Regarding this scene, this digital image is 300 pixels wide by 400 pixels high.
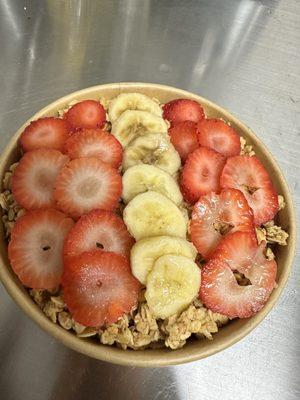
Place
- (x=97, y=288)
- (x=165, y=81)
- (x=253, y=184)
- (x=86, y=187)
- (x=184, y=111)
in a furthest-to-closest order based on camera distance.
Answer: (x=165, y=81) → (x=184, y=111) → (x=253, y=184) → (x=86, y=187) → (x=97, y=288)

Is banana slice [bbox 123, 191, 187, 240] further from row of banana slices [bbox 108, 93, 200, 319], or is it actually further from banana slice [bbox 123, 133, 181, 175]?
banana slice [bbox 123, 133, 181, 175]

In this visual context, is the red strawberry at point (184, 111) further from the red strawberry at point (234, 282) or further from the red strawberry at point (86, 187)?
the red strawberry at point (234, 282)

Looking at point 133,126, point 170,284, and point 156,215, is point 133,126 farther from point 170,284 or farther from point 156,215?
point 170,284

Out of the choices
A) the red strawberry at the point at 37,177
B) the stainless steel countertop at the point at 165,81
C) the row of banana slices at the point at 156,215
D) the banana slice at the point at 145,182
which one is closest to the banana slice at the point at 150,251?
the row of banana slices at the point at 156,215

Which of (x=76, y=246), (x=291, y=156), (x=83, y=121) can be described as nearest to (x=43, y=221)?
(x=76, y=246)

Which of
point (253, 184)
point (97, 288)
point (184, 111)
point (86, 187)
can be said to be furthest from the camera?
point (184, 111)

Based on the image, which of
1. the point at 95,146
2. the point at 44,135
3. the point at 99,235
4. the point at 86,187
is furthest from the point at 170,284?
the point at 44,135

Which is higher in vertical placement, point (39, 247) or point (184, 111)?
point (184, 111)
